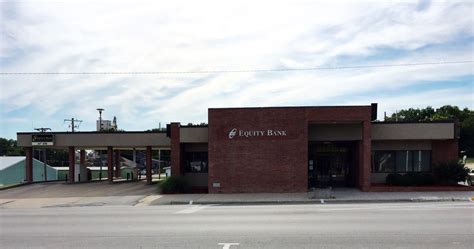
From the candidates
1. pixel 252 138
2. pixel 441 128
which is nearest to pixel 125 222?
pixel 252 138

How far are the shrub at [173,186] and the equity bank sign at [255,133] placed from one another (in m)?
4.00

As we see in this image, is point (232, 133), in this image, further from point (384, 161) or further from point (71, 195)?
point (71, 195)

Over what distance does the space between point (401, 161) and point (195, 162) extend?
13.0 meters

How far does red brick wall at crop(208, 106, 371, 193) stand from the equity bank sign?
0.54 feet

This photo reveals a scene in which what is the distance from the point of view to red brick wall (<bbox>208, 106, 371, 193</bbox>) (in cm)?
2517

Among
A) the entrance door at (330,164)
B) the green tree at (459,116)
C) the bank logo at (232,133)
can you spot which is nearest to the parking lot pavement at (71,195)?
the bank logo at (232,133)

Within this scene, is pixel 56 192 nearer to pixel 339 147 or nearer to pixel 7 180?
pixel 339 147

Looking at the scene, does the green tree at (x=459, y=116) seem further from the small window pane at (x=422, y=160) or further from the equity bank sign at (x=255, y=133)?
the equity bank sign at (x=255, y=133)

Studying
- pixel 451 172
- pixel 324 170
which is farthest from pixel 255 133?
pixel 451 172

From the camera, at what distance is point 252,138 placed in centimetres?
2567

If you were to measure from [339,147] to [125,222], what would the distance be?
724 inches

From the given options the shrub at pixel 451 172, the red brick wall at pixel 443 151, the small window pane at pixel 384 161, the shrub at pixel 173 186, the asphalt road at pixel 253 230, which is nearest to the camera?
the asphalt road at pixel 253 230

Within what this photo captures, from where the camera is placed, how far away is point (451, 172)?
26.5m

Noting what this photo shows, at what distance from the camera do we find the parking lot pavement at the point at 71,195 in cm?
2357
